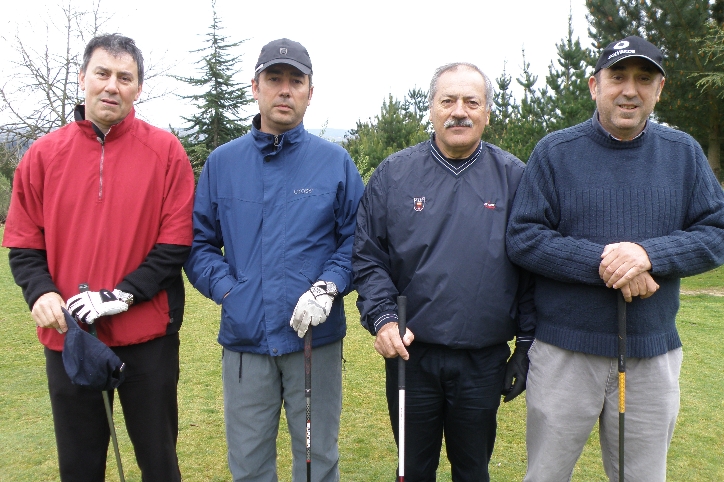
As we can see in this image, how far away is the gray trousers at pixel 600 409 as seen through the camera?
2.61m

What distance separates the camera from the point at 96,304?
8.57ft

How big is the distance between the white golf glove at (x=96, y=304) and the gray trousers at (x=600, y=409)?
1.76 metres

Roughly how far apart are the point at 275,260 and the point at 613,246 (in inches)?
54.7

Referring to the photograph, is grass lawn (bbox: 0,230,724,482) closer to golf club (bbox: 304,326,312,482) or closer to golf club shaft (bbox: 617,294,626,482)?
golf club (bbox: 304,326,312,482)

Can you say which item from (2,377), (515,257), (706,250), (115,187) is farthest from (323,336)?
(2,377)

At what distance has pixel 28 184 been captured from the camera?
2.76 meters

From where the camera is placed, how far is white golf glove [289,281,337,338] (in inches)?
106

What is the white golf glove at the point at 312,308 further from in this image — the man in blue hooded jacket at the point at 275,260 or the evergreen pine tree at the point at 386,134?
the evergreen pine tree at the point at 386,134

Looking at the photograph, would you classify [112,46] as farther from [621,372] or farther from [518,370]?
[621,372]

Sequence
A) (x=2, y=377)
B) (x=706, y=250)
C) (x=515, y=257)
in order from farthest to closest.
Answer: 1. (x=2, y=377)
2. (x=515, y=257)
3. (x=706, y=250)

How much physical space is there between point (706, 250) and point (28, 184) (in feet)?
9.14

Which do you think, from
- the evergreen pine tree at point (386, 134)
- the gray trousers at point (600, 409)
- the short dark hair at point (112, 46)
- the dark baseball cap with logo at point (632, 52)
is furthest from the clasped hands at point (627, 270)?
the evergreen pine tree at point (386, 134)

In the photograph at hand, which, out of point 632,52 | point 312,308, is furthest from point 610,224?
point 312,308

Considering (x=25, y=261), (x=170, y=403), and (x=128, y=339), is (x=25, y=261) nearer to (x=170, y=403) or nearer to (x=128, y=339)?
(x=128, y=339)
